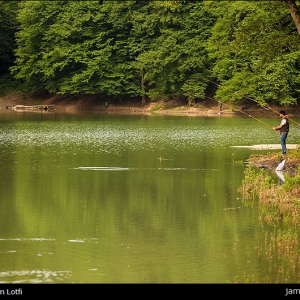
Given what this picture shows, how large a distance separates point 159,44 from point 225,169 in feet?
140

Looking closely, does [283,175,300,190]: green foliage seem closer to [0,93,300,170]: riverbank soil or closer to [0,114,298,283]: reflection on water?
[0,114,298,283]: reflection on water

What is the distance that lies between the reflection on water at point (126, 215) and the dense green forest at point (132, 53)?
94.3ft

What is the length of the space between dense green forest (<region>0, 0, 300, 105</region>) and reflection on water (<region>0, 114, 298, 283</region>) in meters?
28.8

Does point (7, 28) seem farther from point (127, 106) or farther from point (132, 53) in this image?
point (127, 106)

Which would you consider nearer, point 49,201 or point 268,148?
point 49,201

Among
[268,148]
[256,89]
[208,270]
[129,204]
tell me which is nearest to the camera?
[208,270]

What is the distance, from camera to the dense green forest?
61.2 meters

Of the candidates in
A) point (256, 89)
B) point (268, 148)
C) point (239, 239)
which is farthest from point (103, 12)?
point (239, 239)

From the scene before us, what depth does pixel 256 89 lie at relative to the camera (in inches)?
2400

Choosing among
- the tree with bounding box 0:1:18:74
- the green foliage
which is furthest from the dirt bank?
the green foliage

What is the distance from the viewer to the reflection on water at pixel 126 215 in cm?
1237

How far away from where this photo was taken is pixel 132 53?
228ft

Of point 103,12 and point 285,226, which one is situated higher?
point 103,12

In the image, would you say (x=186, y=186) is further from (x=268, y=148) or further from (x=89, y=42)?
(x=89, y=42)
